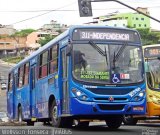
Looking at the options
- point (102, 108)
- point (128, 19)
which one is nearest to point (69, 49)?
point (102, 108)

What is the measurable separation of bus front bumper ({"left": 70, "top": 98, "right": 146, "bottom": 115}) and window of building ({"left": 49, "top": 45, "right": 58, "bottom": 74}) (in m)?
1.97

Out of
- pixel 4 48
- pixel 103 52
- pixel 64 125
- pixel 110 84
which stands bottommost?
pixel 64 125

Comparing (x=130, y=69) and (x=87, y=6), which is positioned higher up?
(x=87, y=6)

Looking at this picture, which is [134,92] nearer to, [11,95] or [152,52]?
[152,52]

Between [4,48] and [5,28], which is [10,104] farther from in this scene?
[5,28]

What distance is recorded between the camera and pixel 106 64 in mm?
14328

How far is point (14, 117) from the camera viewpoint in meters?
24.5

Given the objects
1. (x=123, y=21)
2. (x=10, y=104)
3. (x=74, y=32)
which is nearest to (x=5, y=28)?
(x=123, y=21)

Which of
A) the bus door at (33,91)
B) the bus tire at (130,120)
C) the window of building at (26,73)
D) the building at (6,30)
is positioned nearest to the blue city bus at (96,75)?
the bus door at (33,91)

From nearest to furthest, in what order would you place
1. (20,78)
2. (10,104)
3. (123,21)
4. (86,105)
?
(86,105)
(20,78)
(10,104)
(123,21)

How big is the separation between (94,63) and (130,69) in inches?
45.1

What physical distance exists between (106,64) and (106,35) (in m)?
1.01

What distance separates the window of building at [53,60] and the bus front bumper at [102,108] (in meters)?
1.97

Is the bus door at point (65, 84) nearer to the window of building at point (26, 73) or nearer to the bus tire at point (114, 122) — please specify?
the bus tire at point (114, 122)
